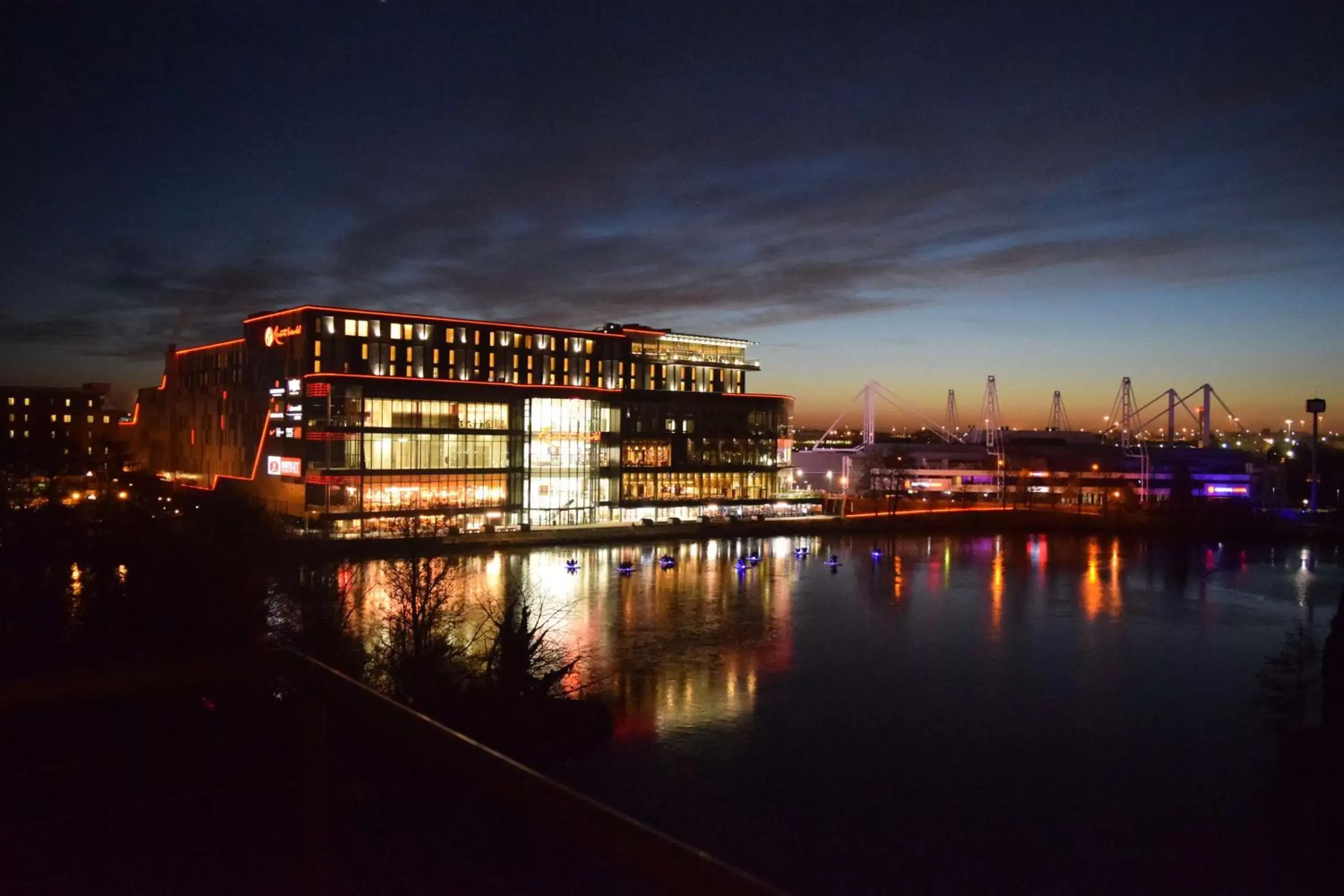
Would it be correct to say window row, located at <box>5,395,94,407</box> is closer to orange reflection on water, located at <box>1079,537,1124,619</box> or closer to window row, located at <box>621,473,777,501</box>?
window row, located at <box>621,473,777,501</box>

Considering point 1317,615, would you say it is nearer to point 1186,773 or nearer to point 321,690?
point 1186,773

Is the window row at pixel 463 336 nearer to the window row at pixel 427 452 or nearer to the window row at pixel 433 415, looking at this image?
the window row at pixel 433 415

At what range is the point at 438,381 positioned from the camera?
1767 centimetres

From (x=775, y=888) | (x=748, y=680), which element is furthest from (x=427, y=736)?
(x=748, y=680)

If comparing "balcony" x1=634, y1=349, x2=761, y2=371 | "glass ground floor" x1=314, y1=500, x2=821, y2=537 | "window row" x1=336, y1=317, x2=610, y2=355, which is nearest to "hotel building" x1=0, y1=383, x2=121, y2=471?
"window row" x1=336, y1=317, x2=610, y2=355

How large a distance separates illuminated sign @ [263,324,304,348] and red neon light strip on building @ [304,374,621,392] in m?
0.91

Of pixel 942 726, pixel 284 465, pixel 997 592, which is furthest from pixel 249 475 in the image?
pixel 942 726

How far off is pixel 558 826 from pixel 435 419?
17681 mm

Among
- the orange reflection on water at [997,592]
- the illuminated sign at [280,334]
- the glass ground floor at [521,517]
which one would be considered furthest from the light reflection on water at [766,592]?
the illuminated sign at [280,334]

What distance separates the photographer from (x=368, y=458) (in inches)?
670

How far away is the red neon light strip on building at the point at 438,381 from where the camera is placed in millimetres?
17000

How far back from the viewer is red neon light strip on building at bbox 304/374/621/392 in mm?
17000

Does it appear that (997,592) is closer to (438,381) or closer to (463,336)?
(438,381)

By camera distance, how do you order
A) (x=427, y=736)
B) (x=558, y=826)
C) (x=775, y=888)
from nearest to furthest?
(x=775, y=888) → (x=558, y=826) → (x=427, y=736)
